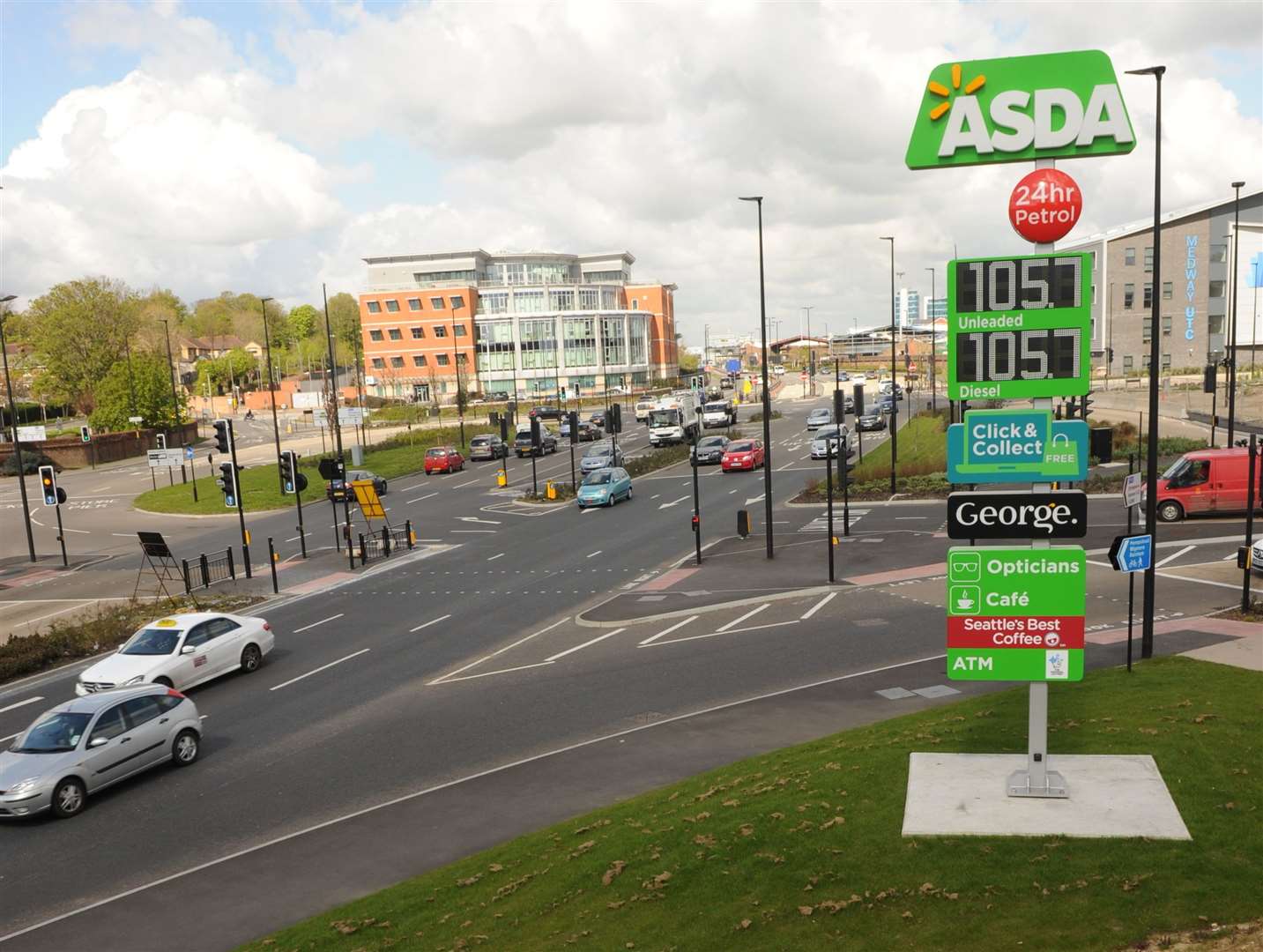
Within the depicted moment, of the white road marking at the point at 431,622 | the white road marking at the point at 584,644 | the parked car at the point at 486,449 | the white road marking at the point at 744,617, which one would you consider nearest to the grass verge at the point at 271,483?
the parked car at the point at 486,449

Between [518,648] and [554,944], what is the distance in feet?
44.5

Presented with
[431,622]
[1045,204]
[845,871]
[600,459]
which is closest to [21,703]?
[431,622]

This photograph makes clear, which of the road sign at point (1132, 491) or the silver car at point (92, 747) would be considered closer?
the silver car at point (92, 747)

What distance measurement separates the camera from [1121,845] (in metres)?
8.74

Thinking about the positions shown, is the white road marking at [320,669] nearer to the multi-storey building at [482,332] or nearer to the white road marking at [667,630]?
the white road marking at [667,630]

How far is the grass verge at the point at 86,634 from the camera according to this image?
2267cm

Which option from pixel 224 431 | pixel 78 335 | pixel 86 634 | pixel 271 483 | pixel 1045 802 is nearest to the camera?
pixel 1045 802

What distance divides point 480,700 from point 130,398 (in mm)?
76004

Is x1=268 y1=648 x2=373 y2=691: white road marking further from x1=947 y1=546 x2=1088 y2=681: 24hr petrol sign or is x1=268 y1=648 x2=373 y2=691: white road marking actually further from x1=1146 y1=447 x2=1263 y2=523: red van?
x1=1146 y1=447 x2=1263 y2=523: red van

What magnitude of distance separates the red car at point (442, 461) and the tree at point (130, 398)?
121ft

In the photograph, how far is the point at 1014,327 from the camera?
10.1 metres

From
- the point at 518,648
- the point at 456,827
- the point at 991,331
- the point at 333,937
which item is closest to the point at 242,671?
the point at 518,648

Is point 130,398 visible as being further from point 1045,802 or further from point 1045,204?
point 1045,802

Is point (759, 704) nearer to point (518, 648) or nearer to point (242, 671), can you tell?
point (518, 648)
